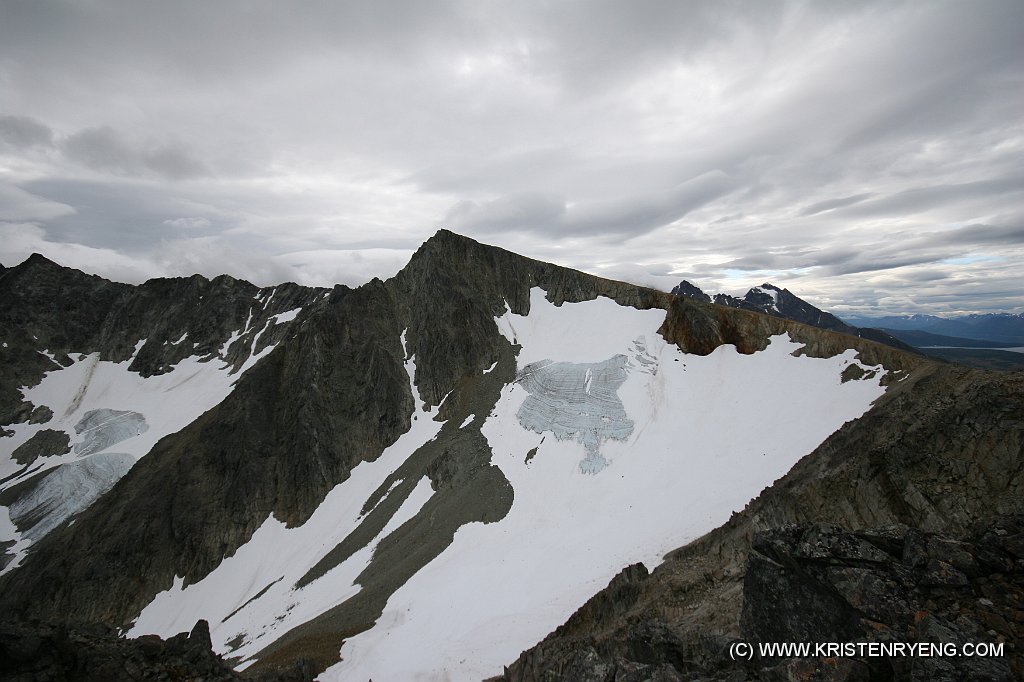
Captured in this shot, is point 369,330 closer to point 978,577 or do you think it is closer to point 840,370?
point 840,370

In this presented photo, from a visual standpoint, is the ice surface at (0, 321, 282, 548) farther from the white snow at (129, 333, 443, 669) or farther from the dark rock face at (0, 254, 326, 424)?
the white snow at (129, 333, 443, 669)

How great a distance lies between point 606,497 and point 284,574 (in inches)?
1397

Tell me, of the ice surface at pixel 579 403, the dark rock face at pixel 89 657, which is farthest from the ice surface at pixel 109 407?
the dark rock face at pixel 89 657

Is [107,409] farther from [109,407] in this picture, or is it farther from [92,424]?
[92,424]

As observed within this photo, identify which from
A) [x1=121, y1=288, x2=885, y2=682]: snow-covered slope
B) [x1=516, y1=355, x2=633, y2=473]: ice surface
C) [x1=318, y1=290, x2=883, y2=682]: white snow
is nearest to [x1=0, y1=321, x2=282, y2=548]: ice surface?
[x1=121, y1=288, x2=885, y2=682]: snow-covered slope

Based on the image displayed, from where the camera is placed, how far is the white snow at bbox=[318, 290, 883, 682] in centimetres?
2450

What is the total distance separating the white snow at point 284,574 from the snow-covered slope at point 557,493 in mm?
217

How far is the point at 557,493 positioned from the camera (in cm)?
3931

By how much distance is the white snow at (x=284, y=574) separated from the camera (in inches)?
1543

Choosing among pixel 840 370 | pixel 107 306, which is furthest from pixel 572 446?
pixel 107 306

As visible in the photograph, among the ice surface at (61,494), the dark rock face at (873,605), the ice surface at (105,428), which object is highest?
the dark rock face at (873,605)

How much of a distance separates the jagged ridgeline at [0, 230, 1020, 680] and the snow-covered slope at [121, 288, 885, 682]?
0.22 m

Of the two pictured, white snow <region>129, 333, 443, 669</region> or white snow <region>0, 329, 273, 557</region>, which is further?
white snow <region>0, 329, 273, 557</region>

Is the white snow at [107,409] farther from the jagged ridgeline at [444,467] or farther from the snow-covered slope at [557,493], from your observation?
the snow-covered slope at [557,493]
